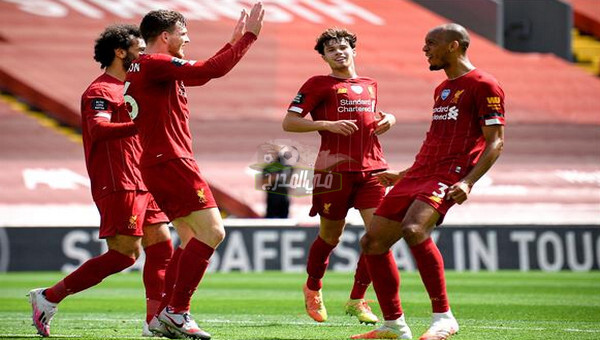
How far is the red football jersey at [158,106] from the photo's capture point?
613cm

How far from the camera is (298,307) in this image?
9.66 metres

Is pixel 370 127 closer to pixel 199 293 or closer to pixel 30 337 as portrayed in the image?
pixel 30 337

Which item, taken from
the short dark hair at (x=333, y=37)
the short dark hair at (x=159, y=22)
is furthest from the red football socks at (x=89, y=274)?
the short dark hair at (x=333, y=37)

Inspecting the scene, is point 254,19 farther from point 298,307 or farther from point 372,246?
point 298,307

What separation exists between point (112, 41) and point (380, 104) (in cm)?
1572

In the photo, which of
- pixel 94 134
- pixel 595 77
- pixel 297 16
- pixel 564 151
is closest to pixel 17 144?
pixel 297 16

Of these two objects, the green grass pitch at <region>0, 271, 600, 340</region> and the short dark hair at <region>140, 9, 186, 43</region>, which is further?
the green grass pitch at <region>0, 271, 600, 340</region>

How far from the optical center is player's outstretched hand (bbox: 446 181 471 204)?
601 centimetres

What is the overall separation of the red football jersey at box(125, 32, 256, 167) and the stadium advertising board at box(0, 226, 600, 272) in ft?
28.7

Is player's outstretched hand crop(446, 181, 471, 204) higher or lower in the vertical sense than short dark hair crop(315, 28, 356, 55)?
lower

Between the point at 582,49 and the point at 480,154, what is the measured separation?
20384 mm

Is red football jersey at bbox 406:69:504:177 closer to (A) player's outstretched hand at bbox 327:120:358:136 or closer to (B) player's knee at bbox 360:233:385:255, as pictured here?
(B) player's knee at bbox 360:233:385:255

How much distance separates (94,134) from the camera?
257 inches

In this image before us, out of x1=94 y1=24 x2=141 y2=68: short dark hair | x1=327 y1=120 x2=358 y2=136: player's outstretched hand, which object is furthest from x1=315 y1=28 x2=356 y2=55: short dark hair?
x1=94 y1=24 x2=141 y2=68: short dark hair
